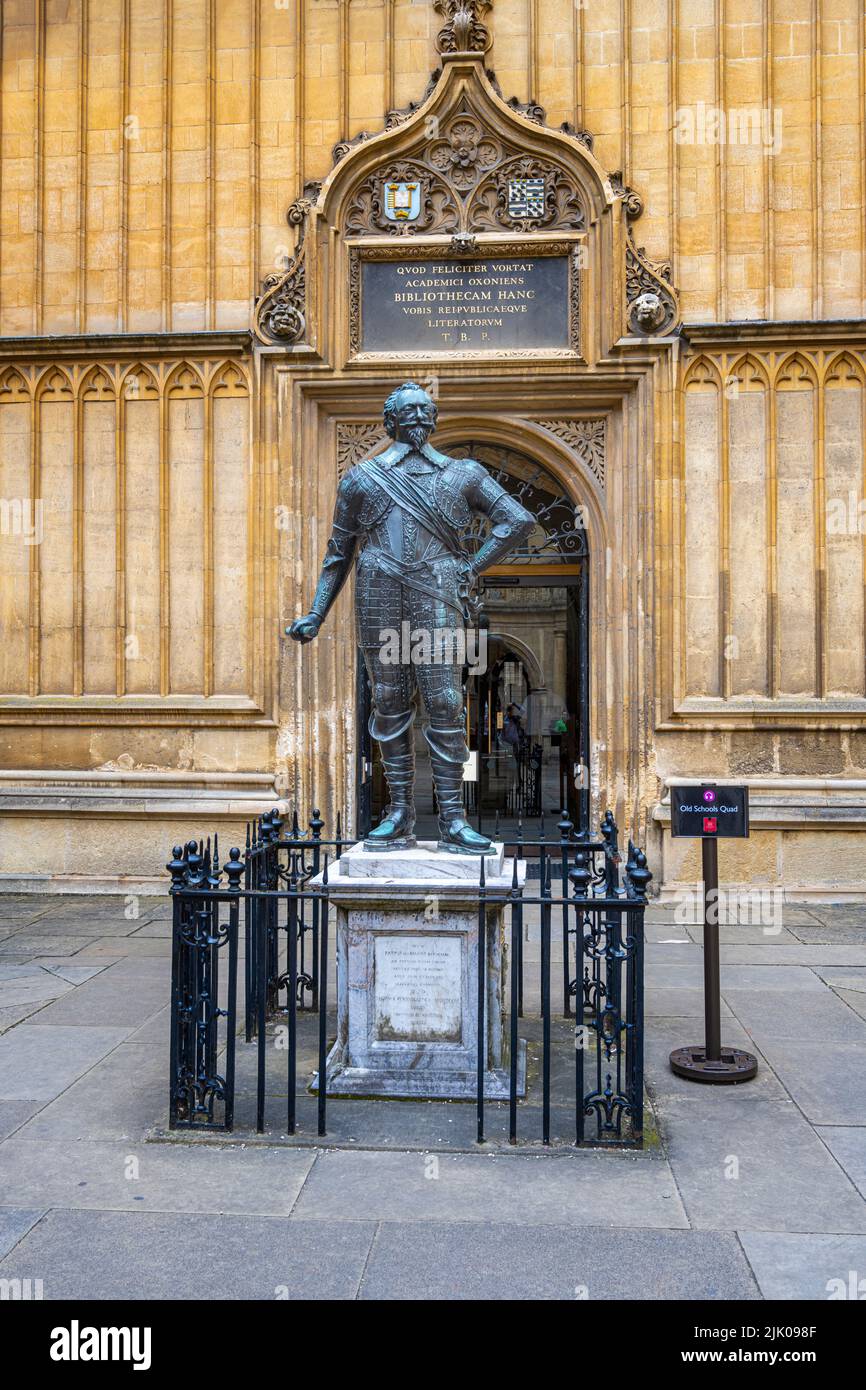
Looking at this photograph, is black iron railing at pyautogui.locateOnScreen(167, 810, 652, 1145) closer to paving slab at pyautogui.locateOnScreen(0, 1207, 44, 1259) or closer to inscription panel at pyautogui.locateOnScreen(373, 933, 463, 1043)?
inscription panel at pyautogui.locateOnScreen(373, 933, 463, 1043)

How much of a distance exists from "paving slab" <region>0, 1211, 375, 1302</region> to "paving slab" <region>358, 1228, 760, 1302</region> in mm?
139

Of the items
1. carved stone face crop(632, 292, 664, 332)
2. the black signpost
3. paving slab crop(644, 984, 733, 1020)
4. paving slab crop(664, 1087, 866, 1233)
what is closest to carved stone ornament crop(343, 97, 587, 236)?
carved stone face crop(632, 292, 664, 332)

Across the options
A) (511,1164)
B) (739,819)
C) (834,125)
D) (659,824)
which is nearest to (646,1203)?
(511,1164)

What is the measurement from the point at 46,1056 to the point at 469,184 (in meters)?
8.32

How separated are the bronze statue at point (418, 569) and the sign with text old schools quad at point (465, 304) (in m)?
5.02

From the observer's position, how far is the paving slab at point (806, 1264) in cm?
338

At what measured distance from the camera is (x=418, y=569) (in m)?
5.28

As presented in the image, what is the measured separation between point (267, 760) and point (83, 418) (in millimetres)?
3667

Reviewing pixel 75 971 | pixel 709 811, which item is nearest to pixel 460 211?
pixel 709 811

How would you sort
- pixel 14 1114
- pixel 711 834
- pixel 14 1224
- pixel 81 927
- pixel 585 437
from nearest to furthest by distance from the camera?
pixel 14 1224
pixel 14 1114
pixel 711 834
pixel 81 927
pixel 585 437

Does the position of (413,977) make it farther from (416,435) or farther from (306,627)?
(416,435)

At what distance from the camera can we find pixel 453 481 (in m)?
5.34

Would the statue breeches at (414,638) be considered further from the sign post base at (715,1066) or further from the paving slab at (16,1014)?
the paving slab at (16,1014)

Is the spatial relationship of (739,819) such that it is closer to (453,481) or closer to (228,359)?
(453,481)
